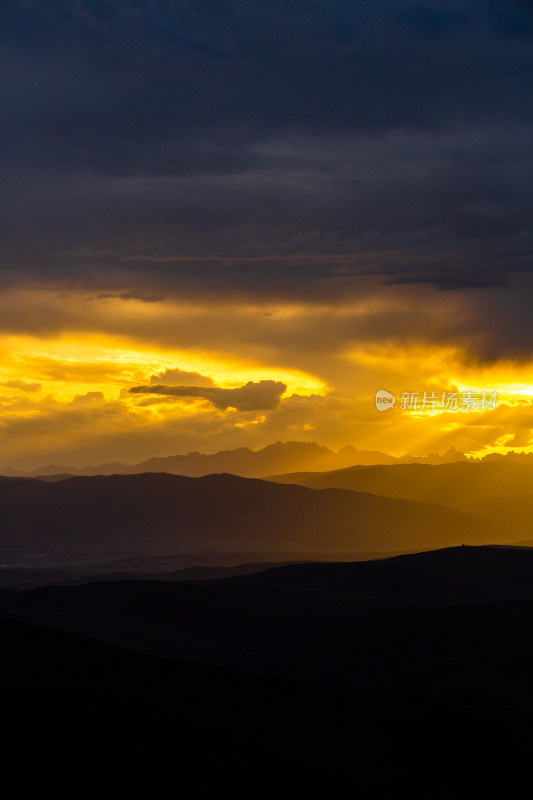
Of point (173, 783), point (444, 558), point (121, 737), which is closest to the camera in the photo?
point (173, 783)

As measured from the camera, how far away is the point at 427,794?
92.6 ft

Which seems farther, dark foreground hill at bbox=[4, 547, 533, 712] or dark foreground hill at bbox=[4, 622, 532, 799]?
dark foreground hill at bbox=[4, 547, 533, 712]

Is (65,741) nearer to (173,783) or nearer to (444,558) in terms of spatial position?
(173,783)

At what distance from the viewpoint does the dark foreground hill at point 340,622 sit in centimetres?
5944

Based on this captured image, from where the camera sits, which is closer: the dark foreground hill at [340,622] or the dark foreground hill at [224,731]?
the dark foreground hill at [224,731]

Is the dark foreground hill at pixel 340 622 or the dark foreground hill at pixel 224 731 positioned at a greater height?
the dark foreground hill at pixel 224 731

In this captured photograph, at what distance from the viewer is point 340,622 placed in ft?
260

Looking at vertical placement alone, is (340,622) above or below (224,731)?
below

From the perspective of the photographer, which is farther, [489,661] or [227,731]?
[489,661]

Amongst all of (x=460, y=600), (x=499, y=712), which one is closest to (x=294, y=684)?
(x=499, y=712)

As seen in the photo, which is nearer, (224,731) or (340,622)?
(224,731)

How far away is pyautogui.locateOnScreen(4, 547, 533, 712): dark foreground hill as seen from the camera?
195 ft

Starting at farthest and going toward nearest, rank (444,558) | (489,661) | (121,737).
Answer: (444,558) → (489,661) → (121,737)

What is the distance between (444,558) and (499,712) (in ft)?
265
